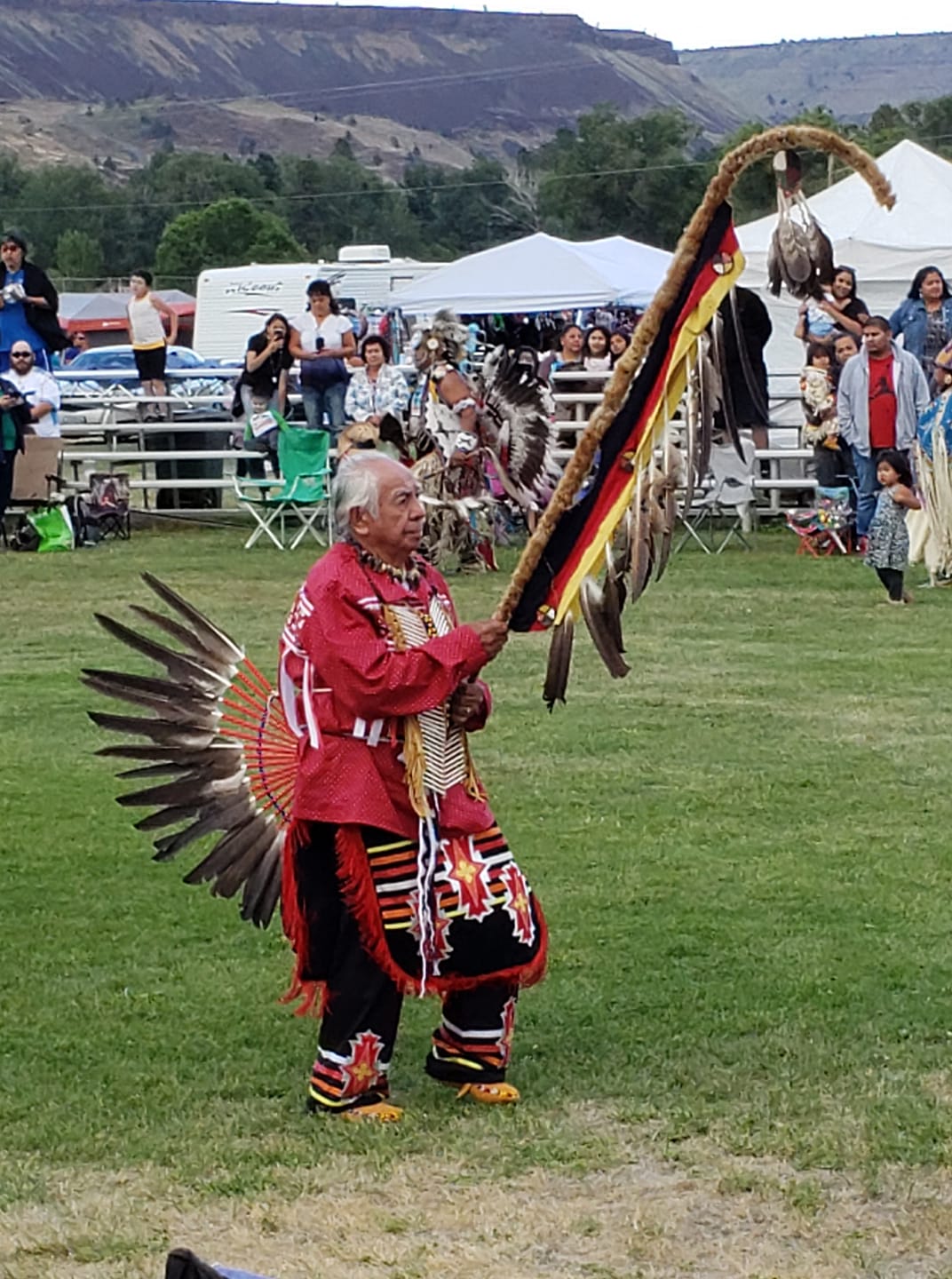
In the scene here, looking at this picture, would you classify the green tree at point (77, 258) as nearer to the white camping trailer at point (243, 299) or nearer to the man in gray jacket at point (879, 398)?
the white camping trailer at point (243, 299)

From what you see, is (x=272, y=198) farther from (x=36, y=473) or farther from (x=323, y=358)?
(x=36, y=473)

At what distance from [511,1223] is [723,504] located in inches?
480

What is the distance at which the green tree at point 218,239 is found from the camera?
66.9 metres

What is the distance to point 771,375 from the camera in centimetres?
1830

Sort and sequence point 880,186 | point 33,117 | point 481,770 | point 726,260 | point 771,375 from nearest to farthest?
1. point 880,186
2. point 726,260
3. point 481,770
4. point 771,375
5. point 33,117

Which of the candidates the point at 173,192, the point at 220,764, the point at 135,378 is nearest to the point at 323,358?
the point at 135,378

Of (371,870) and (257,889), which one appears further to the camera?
(257,889)

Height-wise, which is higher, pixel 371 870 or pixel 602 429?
pixel 602 429

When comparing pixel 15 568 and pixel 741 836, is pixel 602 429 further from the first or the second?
pixel 15 568

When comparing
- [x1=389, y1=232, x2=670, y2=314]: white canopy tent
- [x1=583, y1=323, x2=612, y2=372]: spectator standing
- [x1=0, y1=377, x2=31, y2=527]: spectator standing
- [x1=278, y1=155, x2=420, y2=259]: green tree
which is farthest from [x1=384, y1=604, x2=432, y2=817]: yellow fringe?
[x1=278, y1=155, x2=420, y2=259]: green tree

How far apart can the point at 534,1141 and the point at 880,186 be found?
2.12 meters

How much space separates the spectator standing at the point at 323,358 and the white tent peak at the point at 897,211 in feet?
11.5

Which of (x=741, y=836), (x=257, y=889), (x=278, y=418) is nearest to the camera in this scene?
(x=257, y=889)

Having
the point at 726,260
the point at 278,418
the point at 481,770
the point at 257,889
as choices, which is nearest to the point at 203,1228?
the point at 257,889
